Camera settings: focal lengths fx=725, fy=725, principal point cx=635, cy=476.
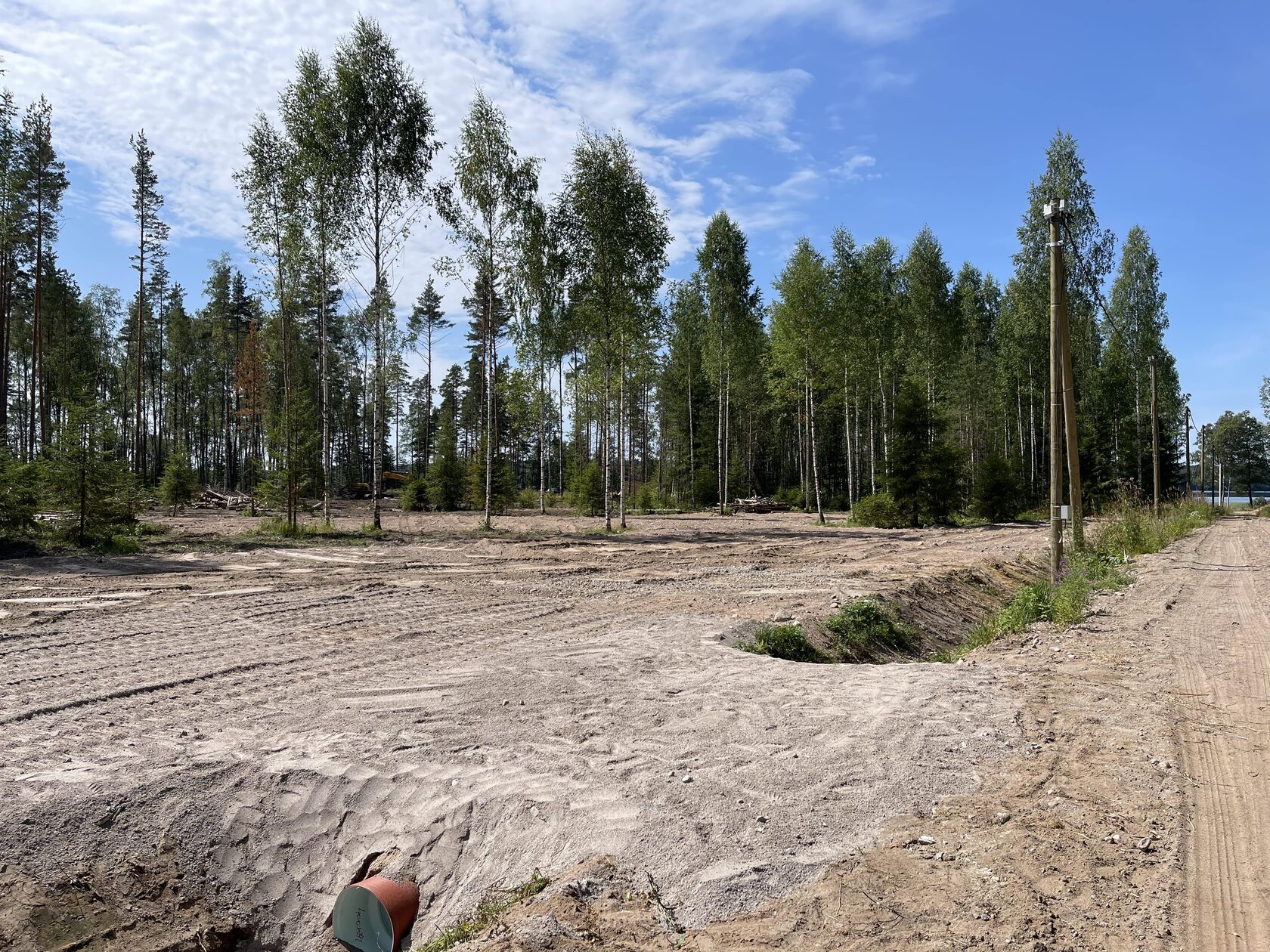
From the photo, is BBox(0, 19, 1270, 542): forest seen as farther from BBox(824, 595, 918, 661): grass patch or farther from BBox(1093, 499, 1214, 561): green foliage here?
BBox(824, 595, 918, 661): grass patch

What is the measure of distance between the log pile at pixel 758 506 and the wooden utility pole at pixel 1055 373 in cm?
2518

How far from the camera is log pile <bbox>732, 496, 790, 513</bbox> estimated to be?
38.5 metres

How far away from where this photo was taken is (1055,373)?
13094 millimetres

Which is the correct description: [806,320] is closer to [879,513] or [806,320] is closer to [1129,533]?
[879,513]

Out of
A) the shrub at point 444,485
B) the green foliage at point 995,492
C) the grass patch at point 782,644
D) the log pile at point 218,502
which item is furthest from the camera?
the shrub at point 444,485

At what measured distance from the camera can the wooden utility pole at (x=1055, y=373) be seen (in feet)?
40.4

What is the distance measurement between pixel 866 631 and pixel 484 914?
6.92 metres

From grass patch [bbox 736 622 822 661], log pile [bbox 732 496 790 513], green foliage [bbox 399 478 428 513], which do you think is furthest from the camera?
log pile [bbox 732 496 790 513]

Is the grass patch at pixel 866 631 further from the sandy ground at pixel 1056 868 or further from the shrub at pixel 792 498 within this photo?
the shrub at pixel 792 498

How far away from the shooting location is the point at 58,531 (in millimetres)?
16094

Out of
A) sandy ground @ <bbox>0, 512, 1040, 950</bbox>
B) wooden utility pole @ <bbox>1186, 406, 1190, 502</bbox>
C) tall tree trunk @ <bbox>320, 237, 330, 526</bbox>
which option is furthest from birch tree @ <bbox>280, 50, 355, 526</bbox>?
wooden utility pole @ <bbox>1186, 406, 1190, 502</bbox>

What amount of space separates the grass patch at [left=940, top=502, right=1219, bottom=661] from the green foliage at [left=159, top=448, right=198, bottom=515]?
1237 inches

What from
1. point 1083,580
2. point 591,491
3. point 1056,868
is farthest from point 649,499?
point 1056,868

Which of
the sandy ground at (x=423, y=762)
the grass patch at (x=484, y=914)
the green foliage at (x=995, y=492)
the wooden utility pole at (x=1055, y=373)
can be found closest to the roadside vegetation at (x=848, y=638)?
the sandy ground at (x=423, y=762)
